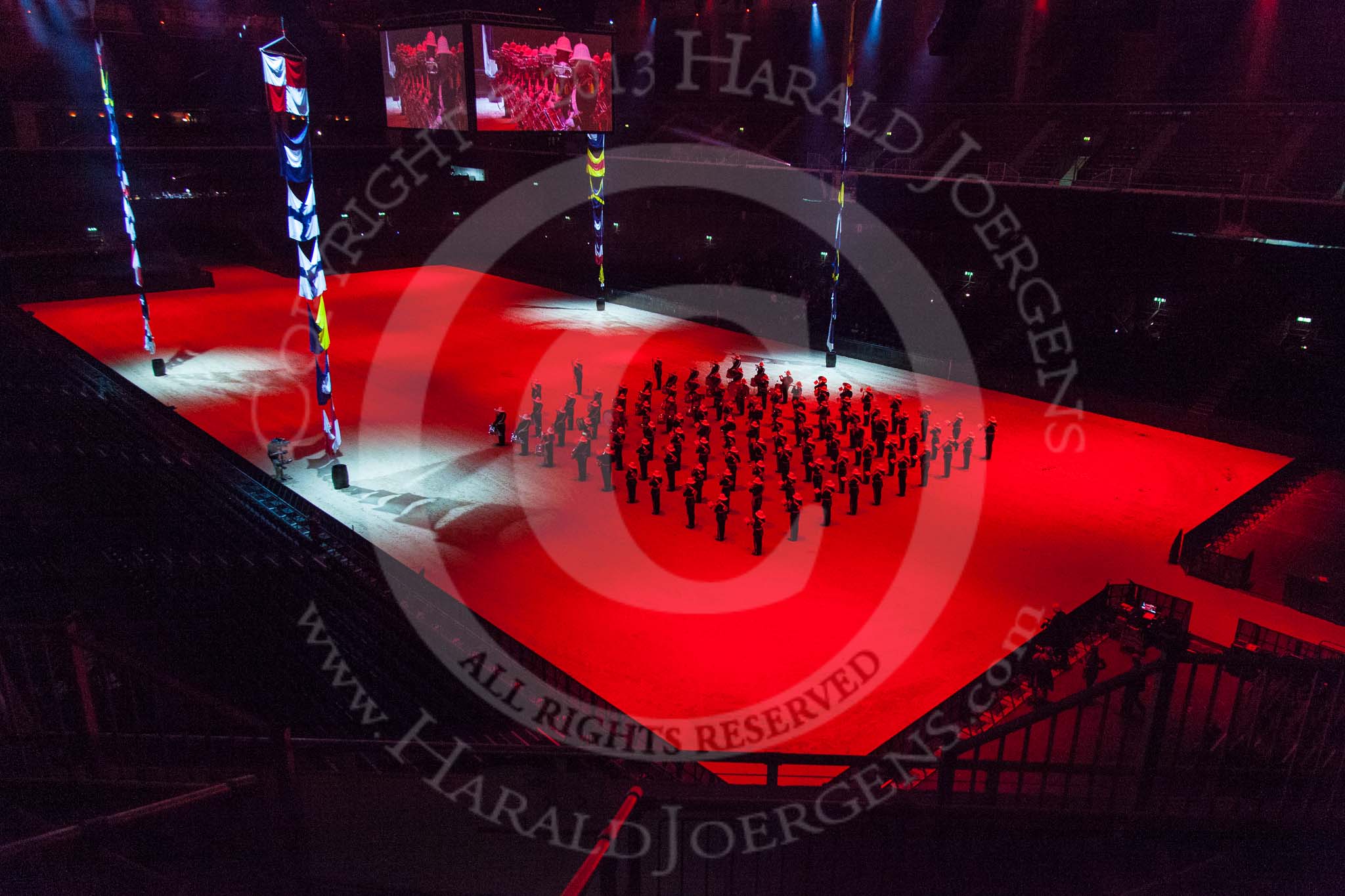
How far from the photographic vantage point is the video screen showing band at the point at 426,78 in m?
21.7

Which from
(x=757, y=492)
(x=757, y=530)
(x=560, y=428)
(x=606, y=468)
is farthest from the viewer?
(x=560, y=428)

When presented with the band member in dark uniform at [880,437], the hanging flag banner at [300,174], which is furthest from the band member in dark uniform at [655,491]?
the hanging flag banner at [300,174]

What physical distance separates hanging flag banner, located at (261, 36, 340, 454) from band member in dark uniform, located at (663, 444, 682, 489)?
5.83m

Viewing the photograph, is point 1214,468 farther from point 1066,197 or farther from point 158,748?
point 158,748

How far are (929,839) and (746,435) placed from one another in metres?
11.6

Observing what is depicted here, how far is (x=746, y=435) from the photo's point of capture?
16.1 m

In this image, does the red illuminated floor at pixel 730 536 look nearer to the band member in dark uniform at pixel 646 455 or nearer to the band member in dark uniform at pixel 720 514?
the band member in dark uniform at pixel 720 514

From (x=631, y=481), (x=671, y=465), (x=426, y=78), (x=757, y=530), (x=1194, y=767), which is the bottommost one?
(x=757, y=530)

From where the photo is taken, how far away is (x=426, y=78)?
22.7 m

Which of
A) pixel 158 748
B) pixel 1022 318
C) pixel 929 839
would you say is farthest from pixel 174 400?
pixel 1022 318

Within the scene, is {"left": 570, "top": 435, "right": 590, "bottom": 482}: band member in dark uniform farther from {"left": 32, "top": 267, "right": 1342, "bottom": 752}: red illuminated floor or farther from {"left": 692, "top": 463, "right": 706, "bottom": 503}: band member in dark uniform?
{"left": 692, "top": 463, "right": 706, "bottom": 503}: band member in dark uniform

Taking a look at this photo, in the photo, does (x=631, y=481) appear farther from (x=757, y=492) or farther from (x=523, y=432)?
(x=523, y=432)

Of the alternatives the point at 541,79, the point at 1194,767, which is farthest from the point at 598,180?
the point at 1194,767

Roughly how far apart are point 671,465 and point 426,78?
14.5 meters
